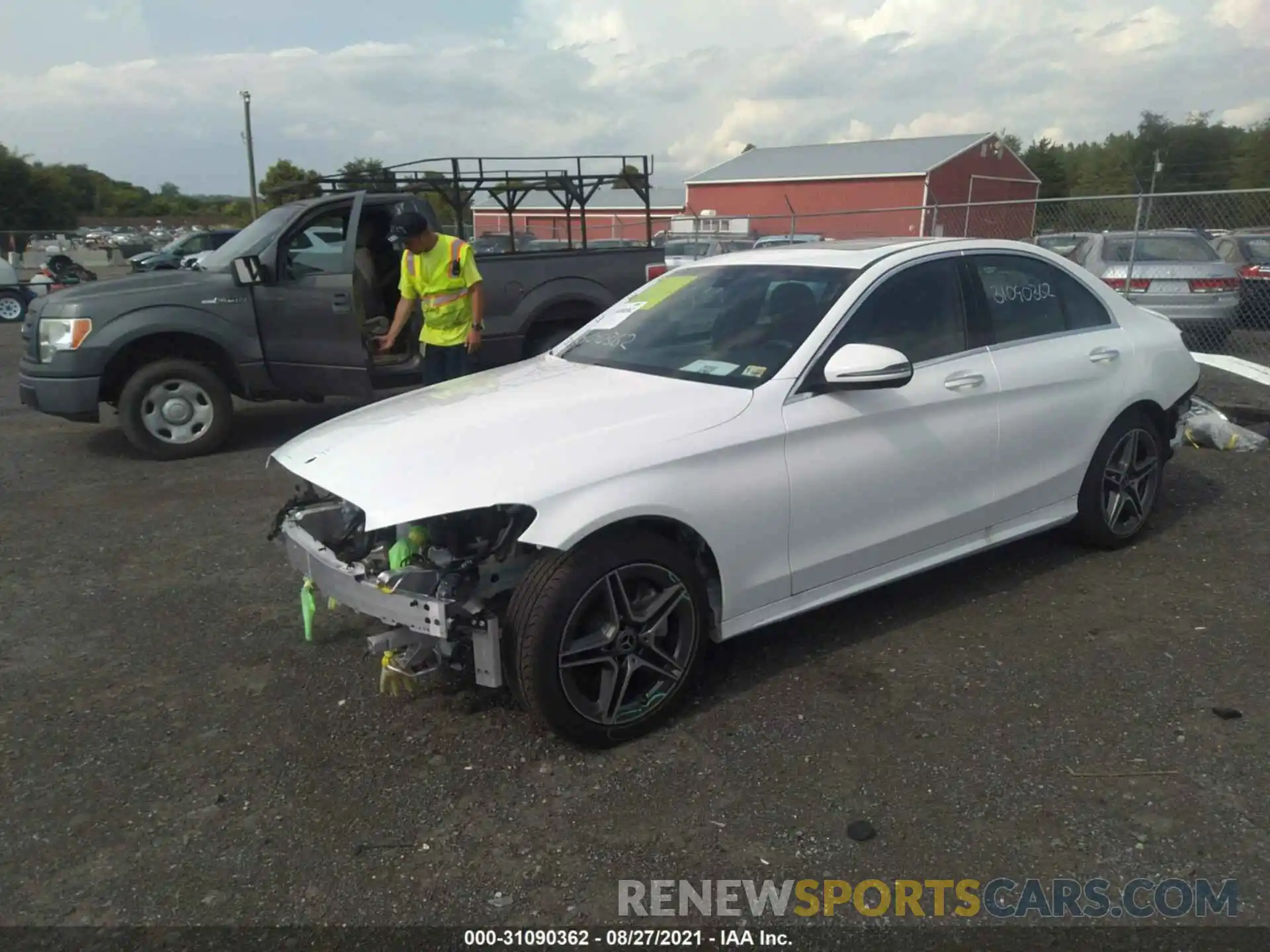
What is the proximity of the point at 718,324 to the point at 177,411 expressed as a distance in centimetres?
498

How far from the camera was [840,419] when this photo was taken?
3.82 m

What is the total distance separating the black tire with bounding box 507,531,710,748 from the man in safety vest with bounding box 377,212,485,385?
3577 millimetres

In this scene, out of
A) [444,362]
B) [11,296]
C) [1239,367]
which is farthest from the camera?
[11,296]

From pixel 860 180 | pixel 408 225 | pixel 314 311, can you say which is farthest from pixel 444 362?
pixel 860 180

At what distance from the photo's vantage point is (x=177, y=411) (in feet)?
24.4

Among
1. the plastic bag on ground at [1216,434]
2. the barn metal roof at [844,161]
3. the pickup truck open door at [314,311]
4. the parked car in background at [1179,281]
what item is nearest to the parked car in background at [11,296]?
the pickup truck open door at [314,311]

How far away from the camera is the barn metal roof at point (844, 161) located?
45.1 meters

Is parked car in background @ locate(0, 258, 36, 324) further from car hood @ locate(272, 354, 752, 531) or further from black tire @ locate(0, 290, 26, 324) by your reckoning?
car hood @ locate(272, 354, 752, 531)

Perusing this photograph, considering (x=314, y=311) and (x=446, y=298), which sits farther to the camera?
(x=314, y=311)

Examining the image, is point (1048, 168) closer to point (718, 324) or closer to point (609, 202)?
point (609, 202)

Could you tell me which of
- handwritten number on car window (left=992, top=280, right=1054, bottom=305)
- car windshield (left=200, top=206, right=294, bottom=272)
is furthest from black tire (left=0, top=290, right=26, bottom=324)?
handwritten number on car window (left=992, top=280, right=1054, bottom=305)

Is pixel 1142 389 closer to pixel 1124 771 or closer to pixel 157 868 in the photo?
pixel 1124 771

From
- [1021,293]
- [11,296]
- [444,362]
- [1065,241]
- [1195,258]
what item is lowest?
[11,296]

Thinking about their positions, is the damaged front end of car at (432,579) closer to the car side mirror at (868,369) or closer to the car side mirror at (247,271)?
the car side mirror at (868,369)
